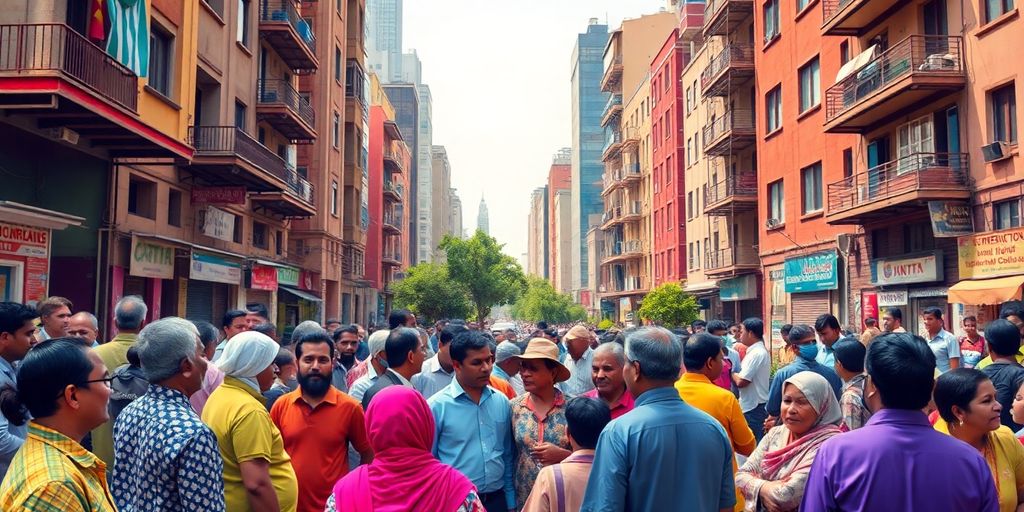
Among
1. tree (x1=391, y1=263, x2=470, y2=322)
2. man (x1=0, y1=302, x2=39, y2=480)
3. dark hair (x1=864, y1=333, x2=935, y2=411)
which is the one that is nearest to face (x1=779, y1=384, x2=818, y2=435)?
dark hair (x1=864, y1=333, x2=935, y2=411)

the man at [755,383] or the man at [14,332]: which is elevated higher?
the man at [14,332]

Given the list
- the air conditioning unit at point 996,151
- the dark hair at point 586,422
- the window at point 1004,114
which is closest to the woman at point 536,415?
the dark hair at point 586,422

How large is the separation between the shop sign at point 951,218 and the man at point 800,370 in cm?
1205

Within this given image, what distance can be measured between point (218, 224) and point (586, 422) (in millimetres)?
20707

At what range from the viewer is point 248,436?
3.94 meters

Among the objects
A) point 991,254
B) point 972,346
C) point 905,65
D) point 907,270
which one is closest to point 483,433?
point 972,346

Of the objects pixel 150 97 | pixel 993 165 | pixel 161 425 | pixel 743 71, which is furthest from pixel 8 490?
pixel 743 71

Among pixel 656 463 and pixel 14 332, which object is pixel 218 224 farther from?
pixel 656 463

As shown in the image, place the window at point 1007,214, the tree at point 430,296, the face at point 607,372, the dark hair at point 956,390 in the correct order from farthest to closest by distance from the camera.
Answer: the tree at point 430,296, the window at point 1007,214, the face at point 607,372, the dark hair at point 956,390

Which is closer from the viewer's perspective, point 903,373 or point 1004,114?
point 903,373

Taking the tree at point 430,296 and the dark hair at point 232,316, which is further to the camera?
the tree at point 430,296

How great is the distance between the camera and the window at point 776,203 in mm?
28781

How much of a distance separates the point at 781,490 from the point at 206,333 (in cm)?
477

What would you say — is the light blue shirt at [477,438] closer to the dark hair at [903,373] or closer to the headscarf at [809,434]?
the headscarf at [809,434]
